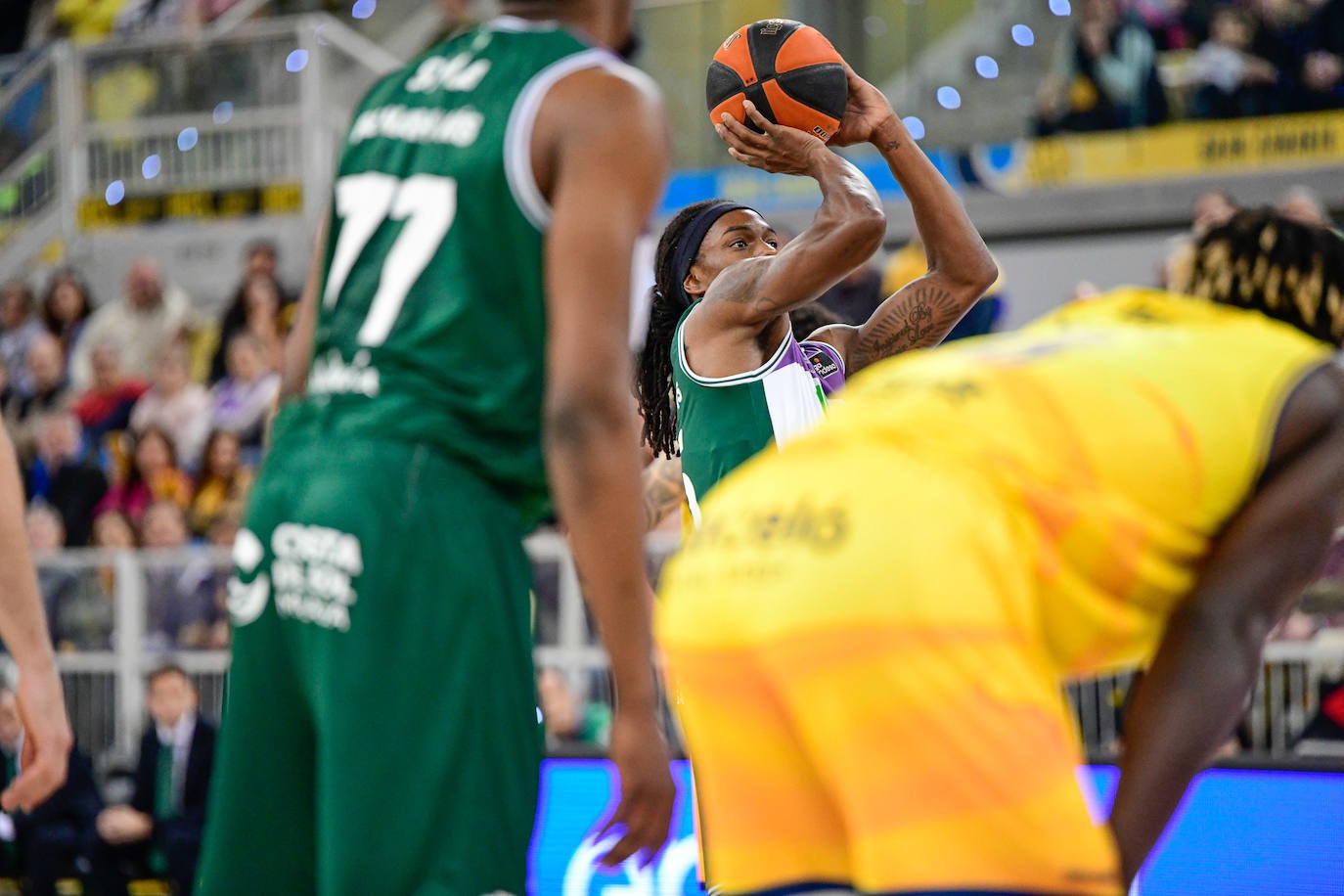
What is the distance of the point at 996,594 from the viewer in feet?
7.08

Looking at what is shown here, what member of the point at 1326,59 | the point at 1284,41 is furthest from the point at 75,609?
the point at 1326,59

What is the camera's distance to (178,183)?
15.2m

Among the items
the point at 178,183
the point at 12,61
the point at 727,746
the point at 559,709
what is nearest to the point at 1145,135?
the point at 559,709

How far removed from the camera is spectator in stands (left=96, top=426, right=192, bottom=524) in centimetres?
1117

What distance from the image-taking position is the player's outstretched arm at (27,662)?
334 cm

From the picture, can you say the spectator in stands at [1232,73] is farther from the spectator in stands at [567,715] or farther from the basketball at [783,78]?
the basketball at [783,78]

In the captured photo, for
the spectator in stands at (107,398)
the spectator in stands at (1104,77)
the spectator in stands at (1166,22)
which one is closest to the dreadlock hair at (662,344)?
the spectator in stands at (107,398)

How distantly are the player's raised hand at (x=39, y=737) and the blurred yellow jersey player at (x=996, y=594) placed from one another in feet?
4.87

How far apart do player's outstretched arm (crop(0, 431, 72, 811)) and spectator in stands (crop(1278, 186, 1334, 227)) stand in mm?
2437

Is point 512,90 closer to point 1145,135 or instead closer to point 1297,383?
point 1297,383

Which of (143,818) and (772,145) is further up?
(772,145)

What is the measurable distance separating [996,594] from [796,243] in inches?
84.3

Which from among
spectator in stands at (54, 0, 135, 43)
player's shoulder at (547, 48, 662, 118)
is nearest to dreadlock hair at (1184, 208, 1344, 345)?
player's shoulder at (547, 48, 662, 118)

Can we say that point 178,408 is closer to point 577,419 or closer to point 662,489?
point 662,489
